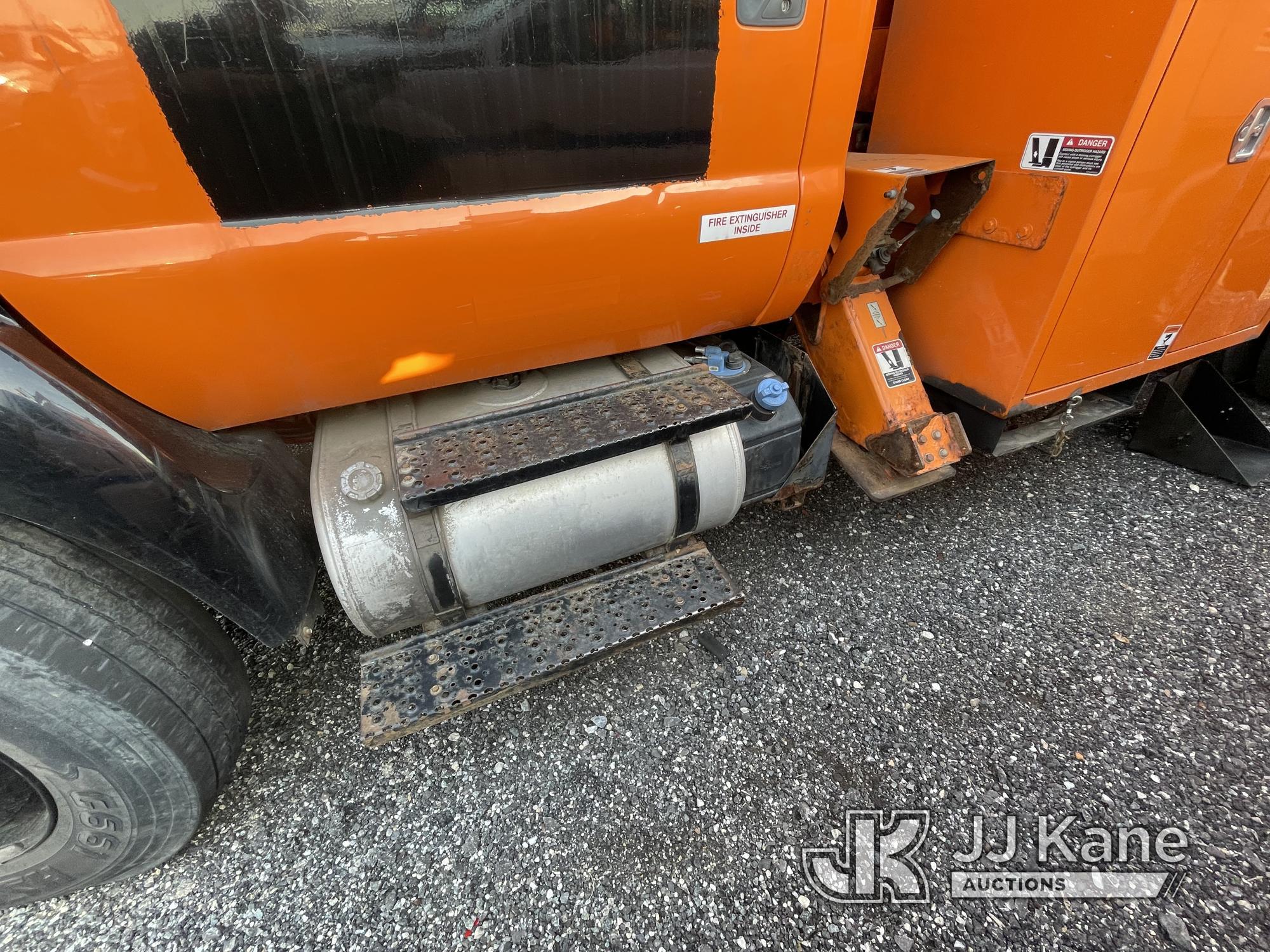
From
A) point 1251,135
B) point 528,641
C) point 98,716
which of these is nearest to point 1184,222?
point 1251,135

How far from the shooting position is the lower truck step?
1420 millimetres

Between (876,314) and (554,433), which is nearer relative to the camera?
(554,433)

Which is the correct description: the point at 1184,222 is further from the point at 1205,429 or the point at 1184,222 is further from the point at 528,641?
the point at 528,641

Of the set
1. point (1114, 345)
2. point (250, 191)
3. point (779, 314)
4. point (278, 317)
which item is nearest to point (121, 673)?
point (278, 317)

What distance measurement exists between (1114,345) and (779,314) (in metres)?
1.24

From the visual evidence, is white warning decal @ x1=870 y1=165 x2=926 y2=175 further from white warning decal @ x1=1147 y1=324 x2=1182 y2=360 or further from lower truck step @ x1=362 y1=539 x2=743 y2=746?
white warning decal @ x1=1147 y1=324 x2=1182 y2=360

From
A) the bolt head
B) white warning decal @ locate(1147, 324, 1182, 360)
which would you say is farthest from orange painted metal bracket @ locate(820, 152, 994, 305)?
the bolt head

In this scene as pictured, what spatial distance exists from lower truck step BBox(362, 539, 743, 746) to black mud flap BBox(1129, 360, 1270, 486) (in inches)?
105

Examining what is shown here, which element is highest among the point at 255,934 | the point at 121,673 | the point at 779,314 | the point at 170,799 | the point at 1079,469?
the point at 779,314

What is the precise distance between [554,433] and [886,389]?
118 cm

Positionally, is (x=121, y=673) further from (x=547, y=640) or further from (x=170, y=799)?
(x=547, y=640)

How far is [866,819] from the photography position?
5.06 ft

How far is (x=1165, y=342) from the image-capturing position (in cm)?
221

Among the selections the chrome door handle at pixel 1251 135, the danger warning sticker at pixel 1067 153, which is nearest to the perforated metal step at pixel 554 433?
the danger warning sticker at pixel 1067 153
